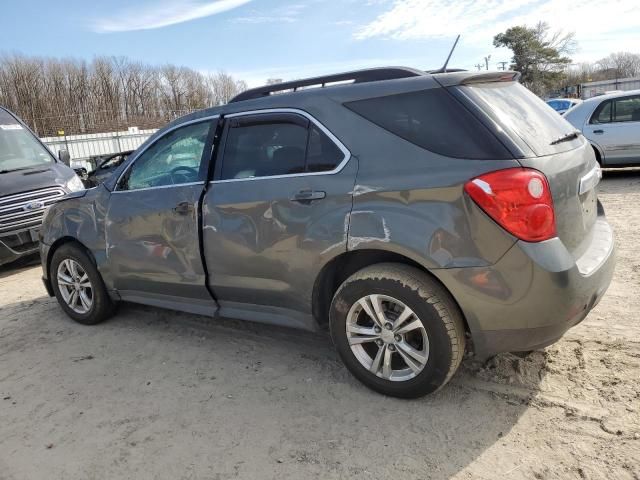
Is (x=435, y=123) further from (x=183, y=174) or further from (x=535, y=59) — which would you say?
(x=535, y=59)

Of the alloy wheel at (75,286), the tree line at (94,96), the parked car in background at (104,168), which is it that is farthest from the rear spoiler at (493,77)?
the tree line at (94,96)

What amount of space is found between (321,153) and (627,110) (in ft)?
29.3

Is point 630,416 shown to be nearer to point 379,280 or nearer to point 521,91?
point 379,280

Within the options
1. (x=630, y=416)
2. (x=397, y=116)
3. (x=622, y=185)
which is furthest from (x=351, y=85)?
(x=622, y=185)

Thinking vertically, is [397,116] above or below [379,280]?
above

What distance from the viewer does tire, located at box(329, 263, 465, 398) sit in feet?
8.90

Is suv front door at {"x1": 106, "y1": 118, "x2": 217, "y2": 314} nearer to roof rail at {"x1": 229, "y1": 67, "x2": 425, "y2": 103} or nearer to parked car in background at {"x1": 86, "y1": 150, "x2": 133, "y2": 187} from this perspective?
roof rail at {"x1": 229, "y1": 67, "x2": 425, "y2": 103}

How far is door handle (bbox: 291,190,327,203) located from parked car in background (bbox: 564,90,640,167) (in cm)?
854

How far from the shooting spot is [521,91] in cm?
309

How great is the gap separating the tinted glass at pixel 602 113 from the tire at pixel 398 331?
883 cm

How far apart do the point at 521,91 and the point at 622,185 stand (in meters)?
7.51

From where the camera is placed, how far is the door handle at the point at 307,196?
2.99 meters

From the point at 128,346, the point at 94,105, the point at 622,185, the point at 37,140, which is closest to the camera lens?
the point at 128,346

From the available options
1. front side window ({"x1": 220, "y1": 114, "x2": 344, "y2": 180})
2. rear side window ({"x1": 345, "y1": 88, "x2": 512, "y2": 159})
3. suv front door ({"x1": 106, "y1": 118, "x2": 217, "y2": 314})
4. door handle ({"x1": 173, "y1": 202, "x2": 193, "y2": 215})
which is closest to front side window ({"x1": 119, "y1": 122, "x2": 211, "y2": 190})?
suv front door ({"x1": 106, "y1": 118, "x2": 217, "y2": 314})
